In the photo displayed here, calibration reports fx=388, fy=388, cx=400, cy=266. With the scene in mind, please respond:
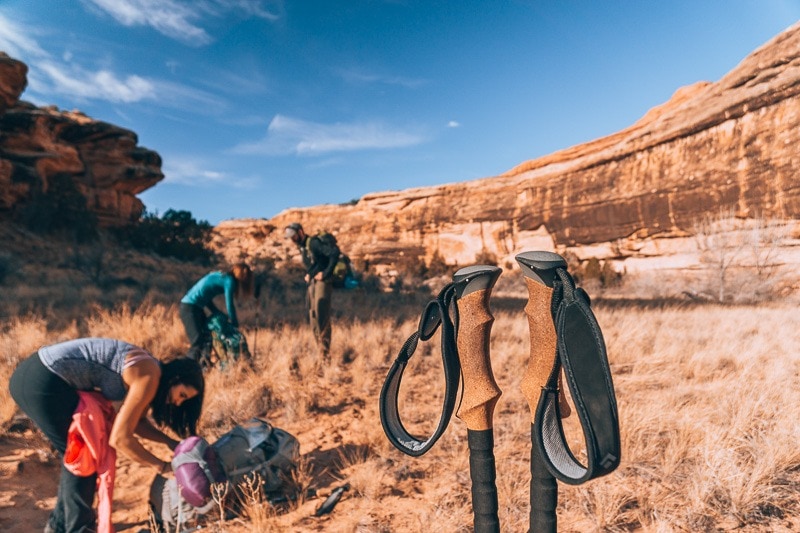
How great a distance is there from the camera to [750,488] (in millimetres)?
2084

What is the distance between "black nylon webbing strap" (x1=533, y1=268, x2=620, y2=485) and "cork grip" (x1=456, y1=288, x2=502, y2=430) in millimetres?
197

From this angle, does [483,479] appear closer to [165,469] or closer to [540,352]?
[540,352]

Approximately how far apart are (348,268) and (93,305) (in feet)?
17.5

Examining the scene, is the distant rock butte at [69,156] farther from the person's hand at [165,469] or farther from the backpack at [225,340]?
the person's hand at [165,469]

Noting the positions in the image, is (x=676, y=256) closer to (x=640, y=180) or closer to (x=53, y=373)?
(x=640, y=180)

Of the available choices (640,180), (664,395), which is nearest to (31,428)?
(664,395)

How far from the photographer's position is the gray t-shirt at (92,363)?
242 centimetres

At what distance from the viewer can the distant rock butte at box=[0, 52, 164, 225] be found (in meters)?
17.8

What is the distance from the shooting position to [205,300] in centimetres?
479

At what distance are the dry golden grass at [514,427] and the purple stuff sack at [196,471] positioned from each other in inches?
10.9

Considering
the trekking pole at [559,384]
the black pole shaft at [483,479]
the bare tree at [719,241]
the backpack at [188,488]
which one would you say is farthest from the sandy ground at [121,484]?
A: the bare tree at [719,241]

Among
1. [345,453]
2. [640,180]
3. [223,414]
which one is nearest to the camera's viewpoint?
[345,453]

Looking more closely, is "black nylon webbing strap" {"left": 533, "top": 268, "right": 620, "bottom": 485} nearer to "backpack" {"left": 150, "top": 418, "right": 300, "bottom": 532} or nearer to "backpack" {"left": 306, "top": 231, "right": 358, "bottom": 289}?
"backpack" {"left": 150, "top": 418, "right": 300, "bottom": 532}

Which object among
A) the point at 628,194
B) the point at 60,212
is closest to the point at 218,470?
the point at 60,212
